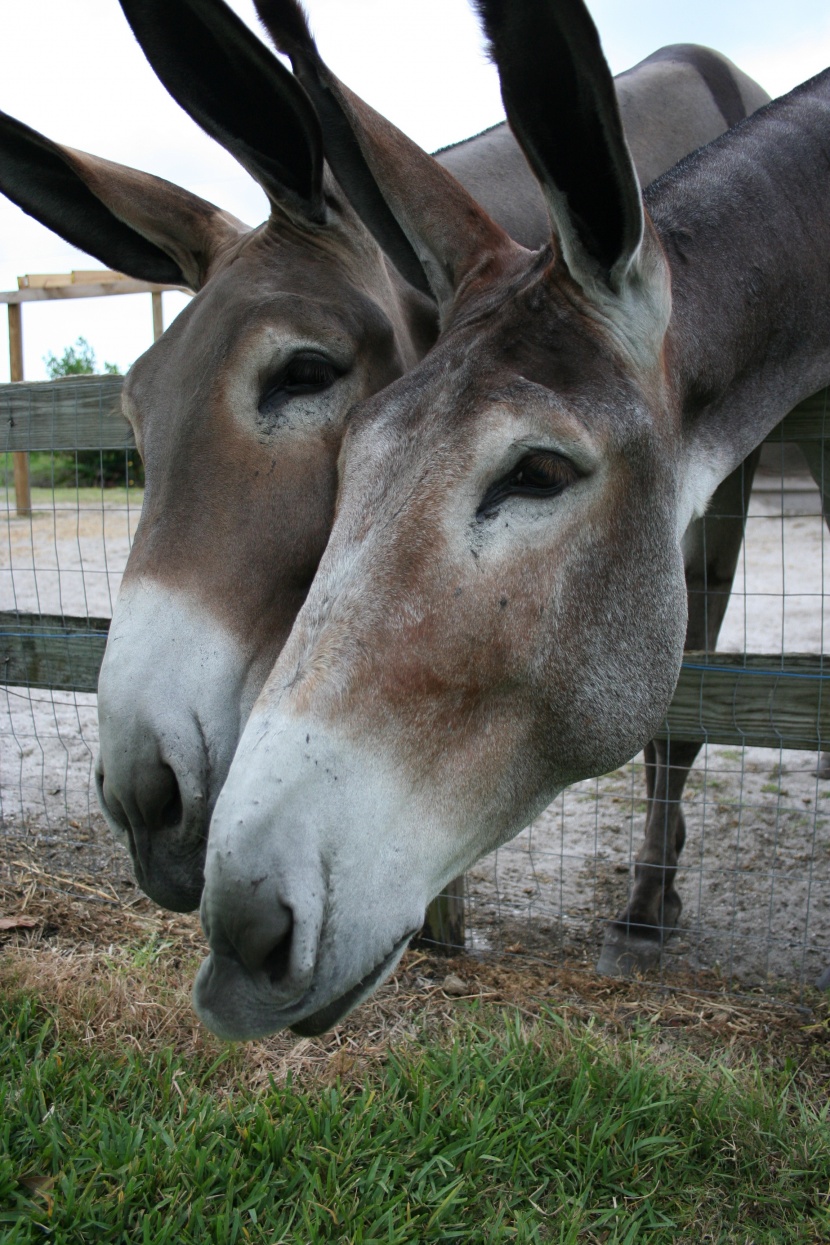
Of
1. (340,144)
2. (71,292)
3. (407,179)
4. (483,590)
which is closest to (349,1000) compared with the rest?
(483,590)

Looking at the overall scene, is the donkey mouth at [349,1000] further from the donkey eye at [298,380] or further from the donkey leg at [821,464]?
the donkey leg at [821,464]

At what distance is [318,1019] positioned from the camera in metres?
1.46

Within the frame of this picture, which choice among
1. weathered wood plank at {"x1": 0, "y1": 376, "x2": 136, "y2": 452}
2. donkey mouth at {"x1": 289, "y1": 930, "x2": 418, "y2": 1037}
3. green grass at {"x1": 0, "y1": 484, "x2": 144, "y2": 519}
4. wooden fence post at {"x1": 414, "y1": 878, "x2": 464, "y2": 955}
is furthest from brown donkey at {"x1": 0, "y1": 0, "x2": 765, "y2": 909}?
green grass at {"x1": 0, "y1": 484, "x2": 144, "y2": 519}

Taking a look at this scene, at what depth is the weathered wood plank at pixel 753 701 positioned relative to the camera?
298cm

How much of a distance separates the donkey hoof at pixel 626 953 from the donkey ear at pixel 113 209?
2624 mm

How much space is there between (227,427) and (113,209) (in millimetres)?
917

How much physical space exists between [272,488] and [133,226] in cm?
105

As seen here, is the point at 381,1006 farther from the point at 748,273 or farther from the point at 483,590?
the point at 748,273

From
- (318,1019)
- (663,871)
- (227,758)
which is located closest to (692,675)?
(663,871)

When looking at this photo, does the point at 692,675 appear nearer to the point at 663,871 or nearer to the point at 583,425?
the point at 663,871

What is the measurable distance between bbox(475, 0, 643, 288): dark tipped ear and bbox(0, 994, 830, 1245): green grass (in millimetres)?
1929

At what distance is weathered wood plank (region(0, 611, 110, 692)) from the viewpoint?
3936 millimetres

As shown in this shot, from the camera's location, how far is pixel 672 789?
12.0ft

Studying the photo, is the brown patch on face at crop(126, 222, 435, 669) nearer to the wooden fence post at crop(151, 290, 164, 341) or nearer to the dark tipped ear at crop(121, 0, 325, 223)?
the dark tipped ear at crop(121, 0, 325, 223)
